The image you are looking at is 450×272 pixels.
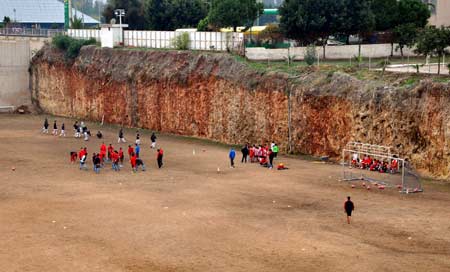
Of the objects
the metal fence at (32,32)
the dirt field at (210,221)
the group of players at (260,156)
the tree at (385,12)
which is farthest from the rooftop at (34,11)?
the dirt field at (210,221)

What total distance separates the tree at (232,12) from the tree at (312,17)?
7.52 meters

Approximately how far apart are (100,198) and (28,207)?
3.89 m

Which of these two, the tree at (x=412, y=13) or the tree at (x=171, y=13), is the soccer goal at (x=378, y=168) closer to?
the tree at (x=412, y=13)

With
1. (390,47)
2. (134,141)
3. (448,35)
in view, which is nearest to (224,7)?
(390,47)

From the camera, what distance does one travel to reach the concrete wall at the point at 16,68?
281ft

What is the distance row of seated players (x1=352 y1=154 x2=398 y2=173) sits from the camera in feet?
155

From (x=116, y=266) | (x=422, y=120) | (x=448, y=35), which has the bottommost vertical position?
(x=116, y=266)

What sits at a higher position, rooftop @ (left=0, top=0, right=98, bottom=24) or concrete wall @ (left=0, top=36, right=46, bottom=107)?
rooftop @ (left=0, top=0, right=98, bottom=24)

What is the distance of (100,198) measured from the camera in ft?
135

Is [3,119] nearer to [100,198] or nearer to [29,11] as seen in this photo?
[100,198]

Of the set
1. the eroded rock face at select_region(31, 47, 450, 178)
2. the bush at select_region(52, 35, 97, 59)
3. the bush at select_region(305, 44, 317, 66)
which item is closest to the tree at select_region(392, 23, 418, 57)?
the bush at select_region(305, 44, 317, 66)

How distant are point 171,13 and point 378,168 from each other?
172ft

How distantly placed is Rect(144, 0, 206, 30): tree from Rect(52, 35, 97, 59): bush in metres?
12.4

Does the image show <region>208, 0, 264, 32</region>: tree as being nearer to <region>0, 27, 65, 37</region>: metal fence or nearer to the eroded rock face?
the eroded rock face
